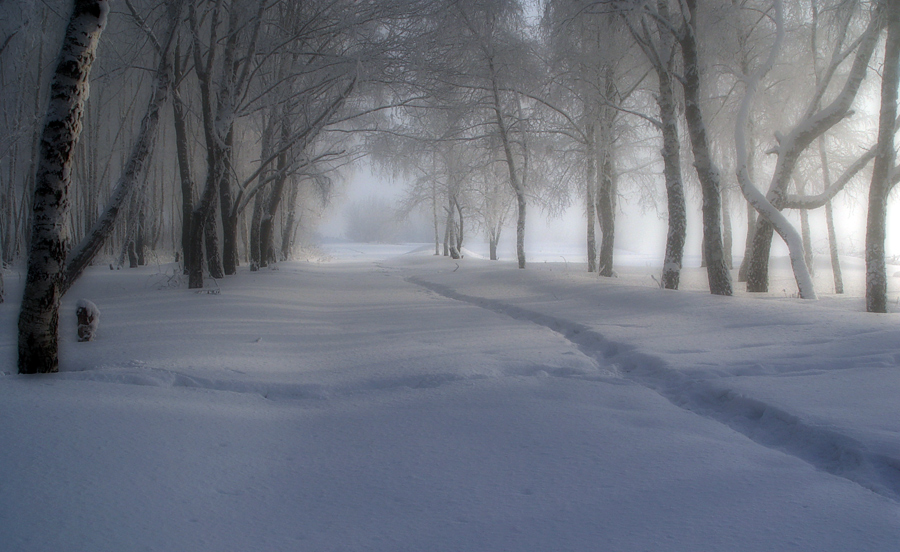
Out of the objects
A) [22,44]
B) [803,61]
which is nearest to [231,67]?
[22,44]

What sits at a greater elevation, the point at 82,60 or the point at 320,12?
the point at 320,12

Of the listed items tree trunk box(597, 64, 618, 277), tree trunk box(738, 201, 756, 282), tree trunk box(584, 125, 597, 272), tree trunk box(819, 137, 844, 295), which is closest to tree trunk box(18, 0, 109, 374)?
tree trunk box(597, 64, 618, 277)

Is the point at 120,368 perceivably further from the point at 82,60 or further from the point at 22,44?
the point at 22,44

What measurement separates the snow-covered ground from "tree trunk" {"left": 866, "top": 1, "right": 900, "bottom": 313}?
96 centimetres

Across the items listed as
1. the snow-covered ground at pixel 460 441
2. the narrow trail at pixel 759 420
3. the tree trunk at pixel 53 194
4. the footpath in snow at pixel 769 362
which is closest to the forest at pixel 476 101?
the tree trunk at pixel 53 194

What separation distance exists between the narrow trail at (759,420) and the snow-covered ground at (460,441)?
0.05 ft

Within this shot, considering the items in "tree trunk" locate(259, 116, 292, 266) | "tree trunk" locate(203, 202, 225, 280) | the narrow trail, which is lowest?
the narrow trail

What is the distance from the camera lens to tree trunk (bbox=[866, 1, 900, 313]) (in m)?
5.84

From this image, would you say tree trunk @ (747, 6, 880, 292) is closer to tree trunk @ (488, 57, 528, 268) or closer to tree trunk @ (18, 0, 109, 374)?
tree trunk @ (488, 57, 528, 268)

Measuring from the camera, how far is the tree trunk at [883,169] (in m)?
5.84

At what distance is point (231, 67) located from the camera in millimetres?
9195

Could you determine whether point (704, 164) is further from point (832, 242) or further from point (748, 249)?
point (832, 242)

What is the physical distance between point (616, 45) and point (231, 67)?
7722 millimetres

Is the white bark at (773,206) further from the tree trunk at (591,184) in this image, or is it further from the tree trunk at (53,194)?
the tree trunk at (53,194)
